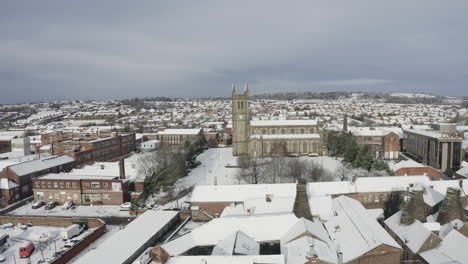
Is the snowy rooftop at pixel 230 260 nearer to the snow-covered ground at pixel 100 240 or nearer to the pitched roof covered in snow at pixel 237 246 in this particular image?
the pitched roof covered in snow at pixel 237 246

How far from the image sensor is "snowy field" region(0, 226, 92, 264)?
26.5m

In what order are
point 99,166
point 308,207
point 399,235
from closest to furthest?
point 399,235
point 308,207
point 99,166

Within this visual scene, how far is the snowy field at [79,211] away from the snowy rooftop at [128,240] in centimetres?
734

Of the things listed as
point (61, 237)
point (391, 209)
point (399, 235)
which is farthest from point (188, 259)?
point (391, 209)

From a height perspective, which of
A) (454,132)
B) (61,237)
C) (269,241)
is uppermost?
(454,132)

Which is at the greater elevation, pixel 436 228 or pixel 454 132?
pixel 454 132

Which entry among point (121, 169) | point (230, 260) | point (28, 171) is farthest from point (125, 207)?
point (230, 260)

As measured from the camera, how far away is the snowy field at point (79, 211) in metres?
36.2

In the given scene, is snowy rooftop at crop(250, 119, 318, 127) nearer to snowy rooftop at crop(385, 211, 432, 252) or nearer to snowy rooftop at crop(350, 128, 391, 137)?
snowy rooftop at crop(350, 128, 391, 137)

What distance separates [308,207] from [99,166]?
32433 millimetres

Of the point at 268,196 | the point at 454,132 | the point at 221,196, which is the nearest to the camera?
the point at 268,196

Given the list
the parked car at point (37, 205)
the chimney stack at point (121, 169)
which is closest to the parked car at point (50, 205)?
the parked car at point (37, 205)

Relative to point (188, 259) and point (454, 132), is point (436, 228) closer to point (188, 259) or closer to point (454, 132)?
point (188, 259)

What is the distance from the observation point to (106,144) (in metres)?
62.5
